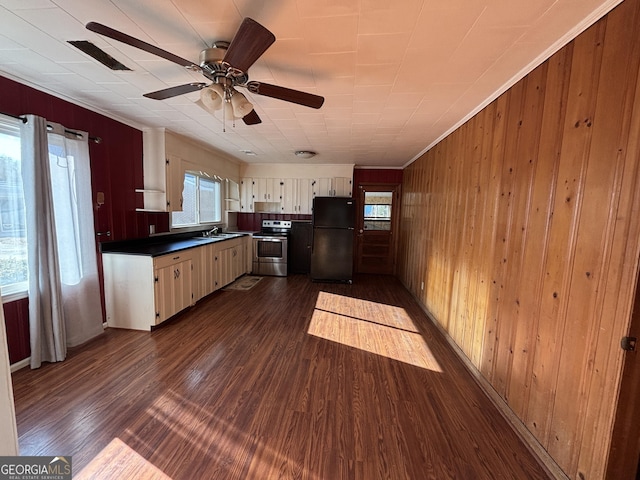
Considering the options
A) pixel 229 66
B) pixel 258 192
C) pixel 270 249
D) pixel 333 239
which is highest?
pixel 229 66

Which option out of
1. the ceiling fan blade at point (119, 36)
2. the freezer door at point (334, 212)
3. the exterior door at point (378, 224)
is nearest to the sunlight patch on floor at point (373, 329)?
the freezer door at point (334, 212)

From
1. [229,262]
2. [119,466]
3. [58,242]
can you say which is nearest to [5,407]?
[119,466]

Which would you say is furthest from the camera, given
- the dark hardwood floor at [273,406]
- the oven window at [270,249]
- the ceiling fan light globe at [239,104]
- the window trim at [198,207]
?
the oven window at [270,249]

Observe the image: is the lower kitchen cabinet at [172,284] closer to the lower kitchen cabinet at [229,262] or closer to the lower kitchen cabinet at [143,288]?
the lower kitchen cabinet at [143,288]

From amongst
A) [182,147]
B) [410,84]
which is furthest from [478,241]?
[182,147]

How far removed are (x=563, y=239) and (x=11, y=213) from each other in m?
3.88

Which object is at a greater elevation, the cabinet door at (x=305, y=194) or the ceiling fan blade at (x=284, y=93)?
the ceiling fan blade at (x=284, y=93)

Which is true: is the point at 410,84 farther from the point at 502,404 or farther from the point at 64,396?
the point at 64,396

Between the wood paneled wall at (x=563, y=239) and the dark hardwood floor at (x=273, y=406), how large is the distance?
0.40m

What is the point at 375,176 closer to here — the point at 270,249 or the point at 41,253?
the point at 270,249

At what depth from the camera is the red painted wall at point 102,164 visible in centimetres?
222

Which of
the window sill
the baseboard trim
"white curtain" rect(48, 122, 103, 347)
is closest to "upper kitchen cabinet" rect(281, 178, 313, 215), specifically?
"white curtain" rect(48, 122, 103, 347)

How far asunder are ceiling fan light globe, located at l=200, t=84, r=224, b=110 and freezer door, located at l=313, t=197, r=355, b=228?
3352 millimetres

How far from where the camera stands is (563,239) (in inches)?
57.5
